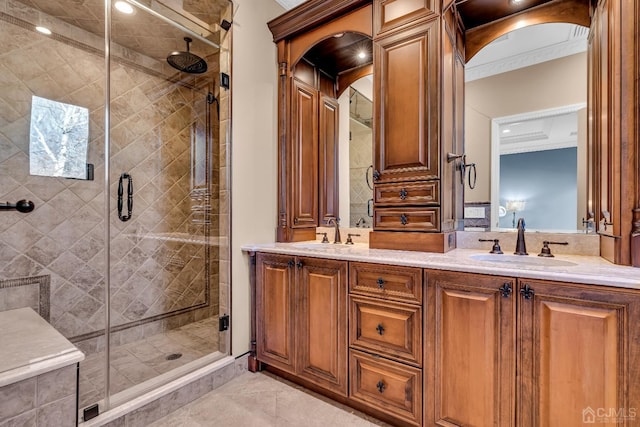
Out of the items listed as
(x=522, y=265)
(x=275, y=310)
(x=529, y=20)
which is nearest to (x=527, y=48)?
(x=529, y=20)

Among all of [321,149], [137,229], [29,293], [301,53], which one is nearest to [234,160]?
[321,149]

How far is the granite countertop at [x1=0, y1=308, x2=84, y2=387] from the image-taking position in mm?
1065

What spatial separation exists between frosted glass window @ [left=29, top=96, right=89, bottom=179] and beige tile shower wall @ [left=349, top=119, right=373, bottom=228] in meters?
2.09

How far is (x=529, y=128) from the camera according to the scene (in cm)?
184

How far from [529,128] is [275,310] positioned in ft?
6.50

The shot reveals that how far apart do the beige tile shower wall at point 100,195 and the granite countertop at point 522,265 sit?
3.61ft

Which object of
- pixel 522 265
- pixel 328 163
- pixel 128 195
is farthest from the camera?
pixel 328 163

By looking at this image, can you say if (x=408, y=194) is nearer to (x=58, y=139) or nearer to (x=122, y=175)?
(x=122, y=175)

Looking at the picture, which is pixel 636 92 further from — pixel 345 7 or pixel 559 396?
pixel 345 7

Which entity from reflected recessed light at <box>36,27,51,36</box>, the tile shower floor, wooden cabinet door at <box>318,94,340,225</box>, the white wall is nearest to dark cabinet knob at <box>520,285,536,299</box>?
wooden cabinet door at <box>318,94,340,225</box>

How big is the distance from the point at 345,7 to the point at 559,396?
2430 millimetres

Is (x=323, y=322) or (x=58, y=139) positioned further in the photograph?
(x=58, y=139)

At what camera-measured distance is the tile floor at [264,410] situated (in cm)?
160

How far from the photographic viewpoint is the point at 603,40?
1.46 meters
